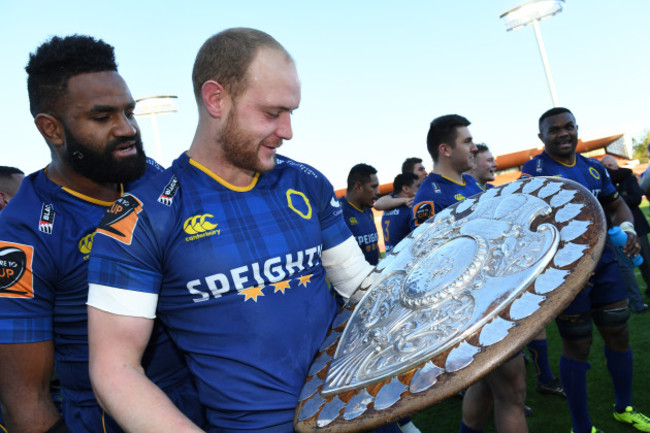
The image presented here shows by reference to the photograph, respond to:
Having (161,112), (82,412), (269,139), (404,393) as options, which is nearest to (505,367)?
(404,393)

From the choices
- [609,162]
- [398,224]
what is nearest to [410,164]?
[398,224]

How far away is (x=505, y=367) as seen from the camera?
227 centimetres

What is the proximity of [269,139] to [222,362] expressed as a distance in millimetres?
629

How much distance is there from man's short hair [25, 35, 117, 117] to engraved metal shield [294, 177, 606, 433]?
123 centimetres

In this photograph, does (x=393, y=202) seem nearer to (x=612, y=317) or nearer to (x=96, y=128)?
(x=612, y=317)

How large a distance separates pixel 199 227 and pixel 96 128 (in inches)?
26.8

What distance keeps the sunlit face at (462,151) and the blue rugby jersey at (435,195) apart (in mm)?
138

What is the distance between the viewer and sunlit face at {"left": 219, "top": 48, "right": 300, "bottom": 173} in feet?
4.34

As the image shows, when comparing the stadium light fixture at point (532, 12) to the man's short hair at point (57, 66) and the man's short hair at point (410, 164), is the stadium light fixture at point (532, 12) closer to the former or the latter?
the man's short hair at point (410, 164)

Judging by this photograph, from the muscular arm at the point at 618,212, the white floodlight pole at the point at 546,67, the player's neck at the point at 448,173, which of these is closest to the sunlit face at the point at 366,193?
the player's neck at the point at 448,173

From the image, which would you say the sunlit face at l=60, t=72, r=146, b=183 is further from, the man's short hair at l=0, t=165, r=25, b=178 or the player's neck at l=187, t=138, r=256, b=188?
the man's short hair at l=0, t=165, r=25, b=178

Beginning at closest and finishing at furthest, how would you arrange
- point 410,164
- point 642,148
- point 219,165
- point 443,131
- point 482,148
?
point 219,165 < point 443,131 < point 482,148 < point 410,164 < point 642,148

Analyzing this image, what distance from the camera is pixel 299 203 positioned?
148 cm

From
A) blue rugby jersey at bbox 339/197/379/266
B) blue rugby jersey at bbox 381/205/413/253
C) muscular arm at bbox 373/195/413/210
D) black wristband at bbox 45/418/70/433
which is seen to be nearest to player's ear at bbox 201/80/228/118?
black wristband at bbox 45/418/70/433
